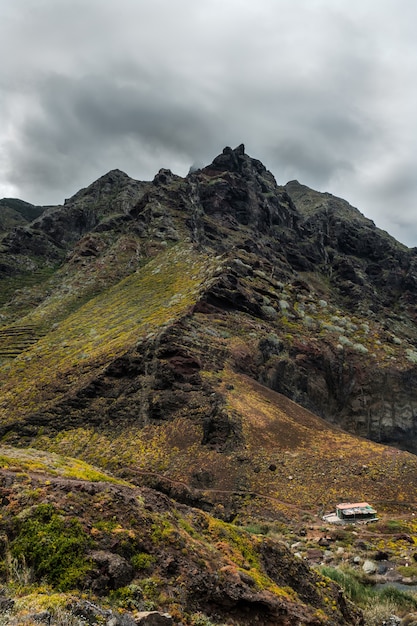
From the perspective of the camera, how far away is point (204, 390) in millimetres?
31047

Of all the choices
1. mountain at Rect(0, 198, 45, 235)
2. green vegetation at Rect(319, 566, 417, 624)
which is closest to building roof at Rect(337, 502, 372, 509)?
green vegetation at Rect(319, 566, 417, 624)

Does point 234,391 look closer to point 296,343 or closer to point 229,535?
point 296,343

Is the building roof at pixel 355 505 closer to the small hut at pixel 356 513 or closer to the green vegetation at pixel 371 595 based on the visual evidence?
the small hut at pixel 356 513

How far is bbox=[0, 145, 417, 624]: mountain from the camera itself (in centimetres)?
2161

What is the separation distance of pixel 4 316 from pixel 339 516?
60864 mm

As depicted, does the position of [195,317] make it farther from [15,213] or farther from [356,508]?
[15,213]

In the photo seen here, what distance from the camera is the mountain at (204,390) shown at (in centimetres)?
2161

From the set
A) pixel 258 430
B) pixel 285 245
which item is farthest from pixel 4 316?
pixel 285 245

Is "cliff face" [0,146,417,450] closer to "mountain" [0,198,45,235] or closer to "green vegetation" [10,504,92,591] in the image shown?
"green vegetation" [10,504,92,591]

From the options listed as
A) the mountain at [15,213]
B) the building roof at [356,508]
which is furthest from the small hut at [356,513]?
the mountain at [15,213]

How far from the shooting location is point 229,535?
9969mm

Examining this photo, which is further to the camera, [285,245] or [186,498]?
[285,245]

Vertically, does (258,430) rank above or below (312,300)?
below

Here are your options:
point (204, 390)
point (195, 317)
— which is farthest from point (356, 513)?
point (195, 317)
